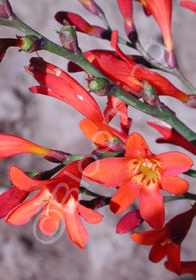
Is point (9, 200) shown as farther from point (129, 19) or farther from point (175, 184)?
point (129, 19)

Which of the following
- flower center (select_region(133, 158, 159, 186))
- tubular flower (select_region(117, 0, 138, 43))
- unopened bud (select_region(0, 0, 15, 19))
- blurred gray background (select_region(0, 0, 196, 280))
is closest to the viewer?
unopened bud (select_region(0, 0, 15, 19))

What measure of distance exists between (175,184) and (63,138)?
95 cm

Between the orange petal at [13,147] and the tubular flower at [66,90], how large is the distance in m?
0.08

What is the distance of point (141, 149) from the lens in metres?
0.47

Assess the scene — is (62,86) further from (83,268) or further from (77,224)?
(83,268)

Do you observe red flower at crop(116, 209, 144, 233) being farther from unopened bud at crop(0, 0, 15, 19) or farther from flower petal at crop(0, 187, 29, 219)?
unopened bud at crop(0, 0, 15, 19)

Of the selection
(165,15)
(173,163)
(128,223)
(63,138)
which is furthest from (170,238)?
(63,138)

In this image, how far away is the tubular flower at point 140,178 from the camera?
0.44 meters

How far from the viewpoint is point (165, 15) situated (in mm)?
607

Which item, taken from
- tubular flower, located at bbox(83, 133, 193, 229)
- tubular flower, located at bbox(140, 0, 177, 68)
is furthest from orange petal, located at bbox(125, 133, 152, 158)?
tubular flower, located at bbox(140, 0, 177, 68)

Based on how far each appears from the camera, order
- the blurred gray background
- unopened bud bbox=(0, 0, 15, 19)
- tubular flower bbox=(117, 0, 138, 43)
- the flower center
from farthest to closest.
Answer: the blurred gray background
tubular flower bbox=(117, 0, 138, 43)
the flower center
unopened bud bbox=(0, 0, 15, 19)

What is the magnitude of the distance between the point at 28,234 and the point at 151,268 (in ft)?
1.64

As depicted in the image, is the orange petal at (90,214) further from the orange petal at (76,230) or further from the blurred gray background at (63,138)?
the blurred gray background at (63,138)

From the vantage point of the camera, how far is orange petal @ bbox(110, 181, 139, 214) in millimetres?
460
